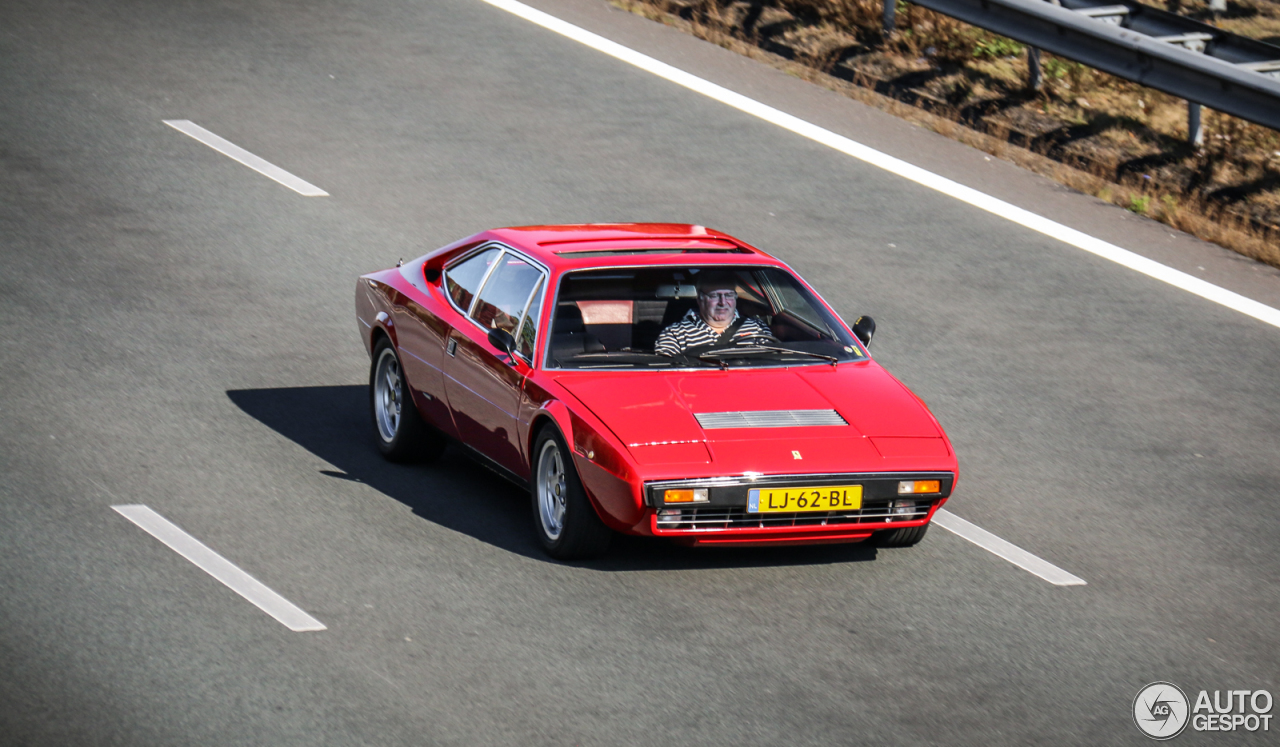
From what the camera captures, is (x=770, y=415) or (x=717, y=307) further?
(x=717, y=307)

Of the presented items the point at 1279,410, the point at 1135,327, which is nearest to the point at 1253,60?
the point at 1135,327

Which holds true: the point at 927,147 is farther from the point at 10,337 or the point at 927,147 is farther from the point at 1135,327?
the point at 10,337

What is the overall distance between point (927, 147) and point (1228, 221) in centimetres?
292

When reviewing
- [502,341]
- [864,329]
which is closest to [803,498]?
[864,329]

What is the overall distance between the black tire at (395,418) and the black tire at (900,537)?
2.57 meters

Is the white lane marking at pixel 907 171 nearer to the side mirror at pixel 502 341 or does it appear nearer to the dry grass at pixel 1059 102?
the dry grass at pixel 1059 102

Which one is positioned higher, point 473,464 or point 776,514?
point 776,514

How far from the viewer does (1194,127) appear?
15.1 metres

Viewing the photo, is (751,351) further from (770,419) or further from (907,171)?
(907,171)

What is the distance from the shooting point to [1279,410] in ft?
35.9

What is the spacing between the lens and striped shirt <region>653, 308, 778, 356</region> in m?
8.45

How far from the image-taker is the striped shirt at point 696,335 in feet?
27.7

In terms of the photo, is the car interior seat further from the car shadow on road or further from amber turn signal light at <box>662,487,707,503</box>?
amber turn signal light at <box>662,487,707,503</box>

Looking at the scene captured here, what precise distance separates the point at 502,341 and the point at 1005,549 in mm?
2776
